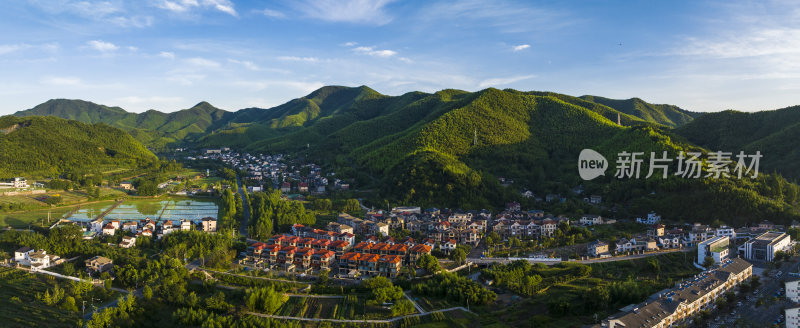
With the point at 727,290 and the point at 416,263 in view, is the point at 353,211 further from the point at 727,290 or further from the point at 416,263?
the point at 727,290

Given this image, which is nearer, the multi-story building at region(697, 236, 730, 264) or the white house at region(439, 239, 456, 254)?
the multi-story building at region(697, 236, 730, 264)

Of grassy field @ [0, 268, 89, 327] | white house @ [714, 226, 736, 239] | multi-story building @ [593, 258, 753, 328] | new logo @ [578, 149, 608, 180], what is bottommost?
grassy field @ [0, 268, 89, 327]

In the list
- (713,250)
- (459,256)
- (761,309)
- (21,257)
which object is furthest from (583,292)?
(21,257)

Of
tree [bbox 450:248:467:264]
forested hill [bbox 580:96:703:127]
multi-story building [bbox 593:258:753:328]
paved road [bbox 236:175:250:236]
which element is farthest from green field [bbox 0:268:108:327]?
forested hill [bbox 580:96:703:127]

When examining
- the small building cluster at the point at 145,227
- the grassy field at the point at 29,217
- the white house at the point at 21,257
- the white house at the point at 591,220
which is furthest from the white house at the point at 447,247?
the grassy field at the point at 29,217

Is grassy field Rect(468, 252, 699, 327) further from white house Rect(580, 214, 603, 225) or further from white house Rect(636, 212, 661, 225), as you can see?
white house Rect(580, 214, 603, 225)

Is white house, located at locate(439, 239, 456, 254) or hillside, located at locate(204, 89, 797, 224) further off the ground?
hillside, located at locate(204, 89, 797, 224)

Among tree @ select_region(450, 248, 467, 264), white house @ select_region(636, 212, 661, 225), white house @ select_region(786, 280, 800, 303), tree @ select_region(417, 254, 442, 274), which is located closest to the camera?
white house @ select_region(786, 280, 800, 303)

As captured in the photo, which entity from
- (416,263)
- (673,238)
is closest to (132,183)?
(416,263)

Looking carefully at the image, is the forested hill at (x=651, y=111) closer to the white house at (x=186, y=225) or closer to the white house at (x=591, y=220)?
the white house at (x=591, y=220)
